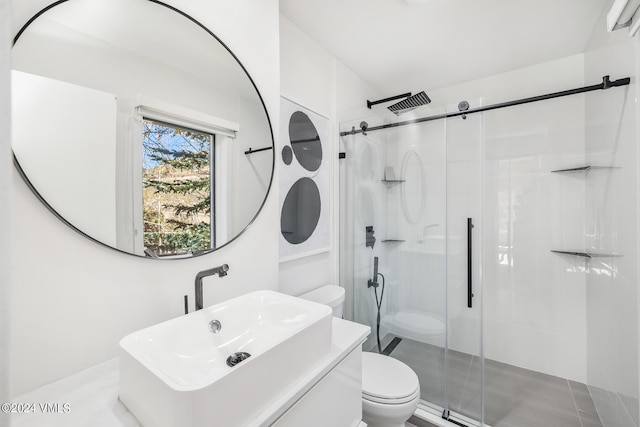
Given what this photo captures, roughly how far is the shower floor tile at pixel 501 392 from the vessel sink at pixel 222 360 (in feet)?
4.45

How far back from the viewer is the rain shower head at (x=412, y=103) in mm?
1882

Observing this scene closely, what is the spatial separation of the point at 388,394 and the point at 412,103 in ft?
5.98

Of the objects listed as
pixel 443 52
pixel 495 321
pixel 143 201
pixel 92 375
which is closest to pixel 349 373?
pixel 92 375

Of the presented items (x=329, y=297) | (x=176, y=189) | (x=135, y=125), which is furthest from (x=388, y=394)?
(x=135, y=125)

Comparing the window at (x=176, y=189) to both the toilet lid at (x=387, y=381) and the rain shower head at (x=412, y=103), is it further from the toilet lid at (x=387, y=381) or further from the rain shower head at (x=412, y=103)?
the rain shower head at (x=412, y=103)

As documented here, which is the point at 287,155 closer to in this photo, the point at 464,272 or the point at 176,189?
the point at 176,189

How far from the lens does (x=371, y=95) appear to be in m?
2.63

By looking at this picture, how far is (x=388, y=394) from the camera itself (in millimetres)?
1374

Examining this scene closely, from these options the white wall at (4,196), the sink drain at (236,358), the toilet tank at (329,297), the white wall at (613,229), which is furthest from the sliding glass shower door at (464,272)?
the white wall at (4,196)

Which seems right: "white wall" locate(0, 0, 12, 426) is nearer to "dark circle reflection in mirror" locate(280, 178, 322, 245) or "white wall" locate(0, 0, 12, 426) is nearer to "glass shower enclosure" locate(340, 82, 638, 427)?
"dark circle reflection in mirror" locate(280, 178, 322, 245)

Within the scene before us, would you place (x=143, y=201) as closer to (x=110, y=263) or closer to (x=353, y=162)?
(x=110, y=263)

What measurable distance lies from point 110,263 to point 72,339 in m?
0.22

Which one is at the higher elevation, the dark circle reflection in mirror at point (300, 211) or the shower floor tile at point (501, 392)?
the dark circle reflection in mirror at point (300, 211)

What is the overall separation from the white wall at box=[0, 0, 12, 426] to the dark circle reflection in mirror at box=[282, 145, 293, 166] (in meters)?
1.41
